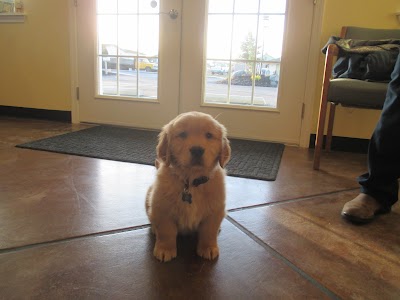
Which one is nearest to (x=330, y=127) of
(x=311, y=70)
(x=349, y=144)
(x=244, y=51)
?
(x=349, y=144)

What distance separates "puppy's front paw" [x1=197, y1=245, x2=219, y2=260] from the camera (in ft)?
3.79

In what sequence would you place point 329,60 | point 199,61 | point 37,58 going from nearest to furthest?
point 329,60 < point 199,61 < point 37,58

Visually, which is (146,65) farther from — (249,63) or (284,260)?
(284,260)

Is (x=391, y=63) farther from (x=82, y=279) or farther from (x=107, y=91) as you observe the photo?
(x=107, y=91)

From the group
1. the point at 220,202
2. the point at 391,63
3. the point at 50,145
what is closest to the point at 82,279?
the point at 220,202

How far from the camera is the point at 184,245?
1.25m

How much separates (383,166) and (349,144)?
1.57m

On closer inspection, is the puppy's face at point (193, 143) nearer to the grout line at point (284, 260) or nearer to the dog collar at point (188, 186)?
the dog collar at point (188, 186)

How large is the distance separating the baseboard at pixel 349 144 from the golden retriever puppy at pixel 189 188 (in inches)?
86.1

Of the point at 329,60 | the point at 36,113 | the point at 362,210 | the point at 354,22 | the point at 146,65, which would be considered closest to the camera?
the point at 362,210

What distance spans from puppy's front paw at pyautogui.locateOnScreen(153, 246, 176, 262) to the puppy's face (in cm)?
29

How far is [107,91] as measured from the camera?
366cm

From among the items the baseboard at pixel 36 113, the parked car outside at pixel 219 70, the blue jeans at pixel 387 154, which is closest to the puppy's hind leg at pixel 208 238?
the blue jeans at pixel 387 154

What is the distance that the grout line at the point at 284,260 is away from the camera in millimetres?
1015
